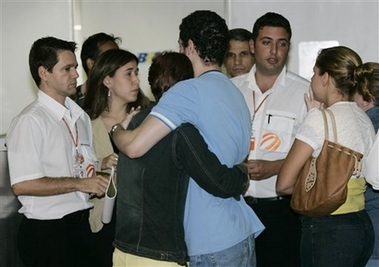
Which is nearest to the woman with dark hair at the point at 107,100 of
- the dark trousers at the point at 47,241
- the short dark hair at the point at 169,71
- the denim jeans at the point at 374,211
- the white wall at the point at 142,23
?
the dark trousers at the point at 47,241

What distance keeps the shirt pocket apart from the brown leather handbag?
88cm

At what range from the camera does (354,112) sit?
8.49ft

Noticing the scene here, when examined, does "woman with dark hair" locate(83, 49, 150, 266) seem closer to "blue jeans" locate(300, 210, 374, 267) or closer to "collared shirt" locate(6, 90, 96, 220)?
"collared shirt" locate(6, 90, 96, 220)

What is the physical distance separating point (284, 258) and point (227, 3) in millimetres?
2312

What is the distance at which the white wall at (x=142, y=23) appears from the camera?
194 inches

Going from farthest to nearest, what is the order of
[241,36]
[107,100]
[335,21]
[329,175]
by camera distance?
[335,21]
[241,36]
[107,100]
[329,175]

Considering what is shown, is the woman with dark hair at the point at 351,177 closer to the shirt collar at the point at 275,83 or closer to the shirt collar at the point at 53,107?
the shirt collar at the point at 275,83

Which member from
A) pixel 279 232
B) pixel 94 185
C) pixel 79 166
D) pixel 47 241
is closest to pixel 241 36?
pixel 279 232

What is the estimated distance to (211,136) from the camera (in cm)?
221

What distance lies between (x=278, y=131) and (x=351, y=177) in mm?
911

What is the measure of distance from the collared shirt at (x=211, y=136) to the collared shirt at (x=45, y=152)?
910 mm

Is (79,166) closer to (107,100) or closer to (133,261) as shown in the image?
(107,100)

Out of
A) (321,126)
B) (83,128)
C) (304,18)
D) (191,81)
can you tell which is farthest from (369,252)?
(304,18)

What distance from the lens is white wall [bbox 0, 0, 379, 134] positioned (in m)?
4.93
